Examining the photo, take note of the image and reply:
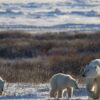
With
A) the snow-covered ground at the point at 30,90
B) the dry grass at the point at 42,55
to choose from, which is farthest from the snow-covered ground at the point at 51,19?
the snow-covered ground at the point at 30,90

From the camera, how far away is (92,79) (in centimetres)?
716

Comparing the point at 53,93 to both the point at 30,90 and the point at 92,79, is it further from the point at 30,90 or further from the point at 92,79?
the point at 30,90

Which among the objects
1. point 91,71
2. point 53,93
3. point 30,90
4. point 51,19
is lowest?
point 53,93

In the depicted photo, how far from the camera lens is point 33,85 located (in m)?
10.1

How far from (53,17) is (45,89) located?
31.6 m

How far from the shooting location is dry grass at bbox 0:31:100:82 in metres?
12.6

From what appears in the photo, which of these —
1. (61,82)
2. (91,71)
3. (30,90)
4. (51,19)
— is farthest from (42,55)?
(51,19)

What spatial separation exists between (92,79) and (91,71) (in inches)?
6.9

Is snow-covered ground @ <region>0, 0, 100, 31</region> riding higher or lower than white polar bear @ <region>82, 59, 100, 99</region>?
higher

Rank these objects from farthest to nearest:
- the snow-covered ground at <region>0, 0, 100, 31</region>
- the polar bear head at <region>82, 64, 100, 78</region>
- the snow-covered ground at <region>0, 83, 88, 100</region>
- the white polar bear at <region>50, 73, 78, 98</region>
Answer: the snow-covered ground at <region>0, 0, 100, 31</region>, the snow-covered ground at <region>0, 83, 88, 100</region>, the white polar bear at <region>50, 73, 78, 98</region>, the polar bear head at <region>82, 64, 100, 78</region>

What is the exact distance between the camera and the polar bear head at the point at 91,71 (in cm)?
701

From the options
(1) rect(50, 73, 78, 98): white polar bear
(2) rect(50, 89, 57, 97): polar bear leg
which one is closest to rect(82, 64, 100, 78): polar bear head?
(1) rect(50, 73, 78, 98): white polar bear

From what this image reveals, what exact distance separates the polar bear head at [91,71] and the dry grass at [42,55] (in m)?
4.26

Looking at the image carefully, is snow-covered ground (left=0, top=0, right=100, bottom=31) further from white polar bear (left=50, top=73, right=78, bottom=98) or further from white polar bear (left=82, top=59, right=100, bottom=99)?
white polar bear (left=82, top=59, right=100, bottom=99)
